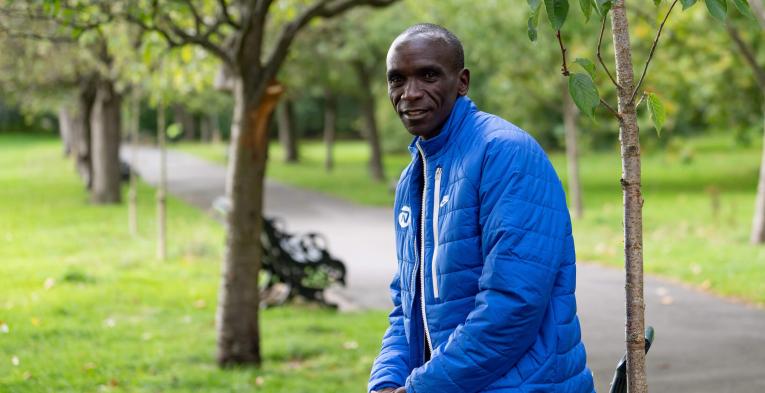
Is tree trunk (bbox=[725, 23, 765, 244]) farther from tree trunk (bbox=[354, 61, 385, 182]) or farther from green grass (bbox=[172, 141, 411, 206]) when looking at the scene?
tree trunk (bbox=[354, 61, 385, 182])

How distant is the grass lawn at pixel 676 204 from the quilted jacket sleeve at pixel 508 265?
23.7 inches

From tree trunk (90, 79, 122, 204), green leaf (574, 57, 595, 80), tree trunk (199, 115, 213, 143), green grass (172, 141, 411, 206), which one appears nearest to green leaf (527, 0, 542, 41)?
green leaf (574, 57, 595, 80)

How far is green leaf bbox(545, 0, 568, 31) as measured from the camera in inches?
105

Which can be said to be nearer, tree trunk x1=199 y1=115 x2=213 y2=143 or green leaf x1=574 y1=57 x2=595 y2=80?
green leaf x1=574 y1=57 x2=595 y2=80

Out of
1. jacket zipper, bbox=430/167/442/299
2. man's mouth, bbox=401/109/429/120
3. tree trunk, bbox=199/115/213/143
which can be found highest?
man's mouth, bbox=401/109/429/120

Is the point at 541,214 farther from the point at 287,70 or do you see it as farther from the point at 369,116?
the point at 369,116

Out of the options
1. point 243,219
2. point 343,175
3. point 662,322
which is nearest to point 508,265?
point 243,219

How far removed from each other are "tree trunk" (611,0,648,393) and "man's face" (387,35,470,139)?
442 mm

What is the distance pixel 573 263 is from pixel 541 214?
0.19 m

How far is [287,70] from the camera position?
31703mm

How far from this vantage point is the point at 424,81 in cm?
274

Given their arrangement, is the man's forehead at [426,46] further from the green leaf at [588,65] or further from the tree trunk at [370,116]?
the tree trunk at [370,116]

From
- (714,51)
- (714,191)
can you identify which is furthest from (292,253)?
(714,51)

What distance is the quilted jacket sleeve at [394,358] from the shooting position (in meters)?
2.90
